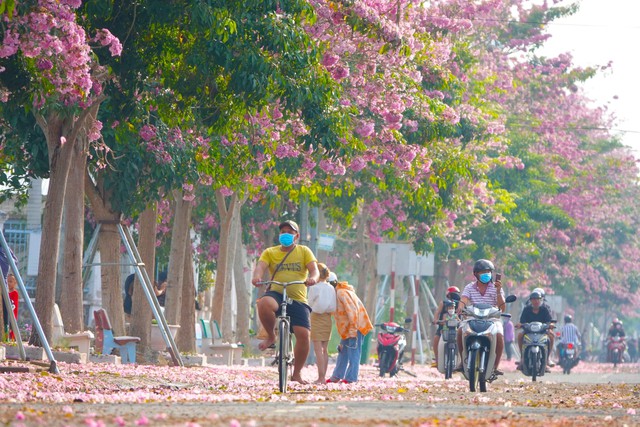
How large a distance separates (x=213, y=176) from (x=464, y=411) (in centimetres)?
1253

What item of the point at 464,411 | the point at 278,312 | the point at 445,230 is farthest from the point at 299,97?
the point at 445,230

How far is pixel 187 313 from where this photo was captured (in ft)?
94.3

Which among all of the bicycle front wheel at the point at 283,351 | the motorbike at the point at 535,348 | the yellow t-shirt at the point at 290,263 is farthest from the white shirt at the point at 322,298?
the motorbike at the point at 535,348

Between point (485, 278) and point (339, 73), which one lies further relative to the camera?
point (339, 73)

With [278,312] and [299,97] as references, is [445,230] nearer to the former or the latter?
[299,97]

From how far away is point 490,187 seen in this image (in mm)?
42438

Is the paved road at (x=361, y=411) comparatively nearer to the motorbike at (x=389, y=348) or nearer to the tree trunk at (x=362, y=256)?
the motorbike at (x=389, y=348)

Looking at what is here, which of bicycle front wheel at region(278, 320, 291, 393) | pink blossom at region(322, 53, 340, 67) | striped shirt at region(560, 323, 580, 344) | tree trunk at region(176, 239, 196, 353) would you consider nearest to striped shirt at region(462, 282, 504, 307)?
bicycle front wheel at region(278, 320, 291, 393)

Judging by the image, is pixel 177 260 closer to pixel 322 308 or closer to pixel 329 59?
pixel 329 59

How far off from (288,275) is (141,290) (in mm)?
9219

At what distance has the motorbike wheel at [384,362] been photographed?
2845cm

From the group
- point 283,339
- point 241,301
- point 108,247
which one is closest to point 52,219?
point 108,247

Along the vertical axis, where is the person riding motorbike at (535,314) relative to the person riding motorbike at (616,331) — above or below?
below

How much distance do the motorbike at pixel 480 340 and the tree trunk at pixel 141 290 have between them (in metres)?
7.75
